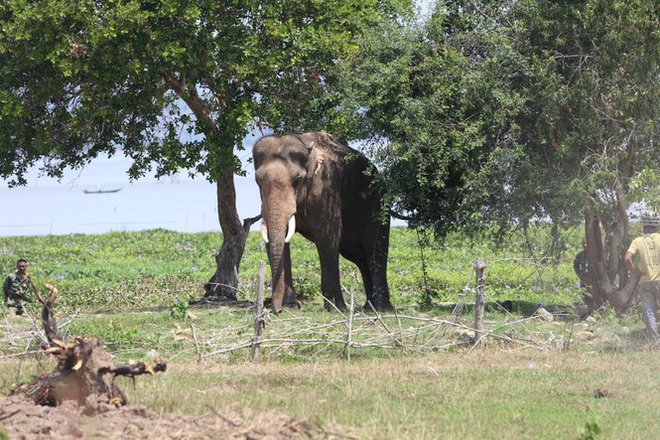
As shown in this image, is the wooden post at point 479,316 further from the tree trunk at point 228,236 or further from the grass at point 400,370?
the tree trunk at point 228,236

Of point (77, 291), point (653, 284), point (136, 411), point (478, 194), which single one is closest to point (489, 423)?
point (136, 411)

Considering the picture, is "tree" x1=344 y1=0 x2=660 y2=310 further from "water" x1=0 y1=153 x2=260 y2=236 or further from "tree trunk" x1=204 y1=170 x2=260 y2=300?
"water" x1=0 y1=153 x2=260 y2=236

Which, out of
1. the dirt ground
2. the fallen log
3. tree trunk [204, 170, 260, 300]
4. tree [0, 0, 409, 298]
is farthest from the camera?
tree trunk [204, 170, 260, 300]

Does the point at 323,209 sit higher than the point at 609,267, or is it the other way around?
the point at 323,209

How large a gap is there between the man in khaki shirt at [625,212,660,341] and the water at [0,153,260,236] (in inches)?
1385

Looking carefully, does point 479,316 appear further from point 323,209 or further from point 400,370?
point 323,209

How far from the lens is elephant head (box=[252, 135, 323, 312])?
17.8m

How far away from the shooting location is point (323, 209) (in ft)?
62.7

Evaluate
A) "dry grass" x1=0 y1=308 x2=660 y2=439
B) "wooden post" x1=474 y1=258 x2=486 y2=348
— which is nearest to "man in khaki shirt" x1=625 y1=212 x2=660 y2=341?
"dry grass" x1=0 y1=308 x2=660 y2=439

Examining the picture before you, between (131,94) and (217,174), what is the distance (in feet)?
6.69

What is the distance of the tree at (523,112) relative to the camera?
17406 mm

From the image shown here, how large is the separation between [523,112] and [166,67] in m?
5.98

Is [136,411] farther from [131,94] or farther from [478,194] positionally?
[131,94]

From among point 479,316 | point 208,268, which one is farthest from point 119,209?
point 479,316
